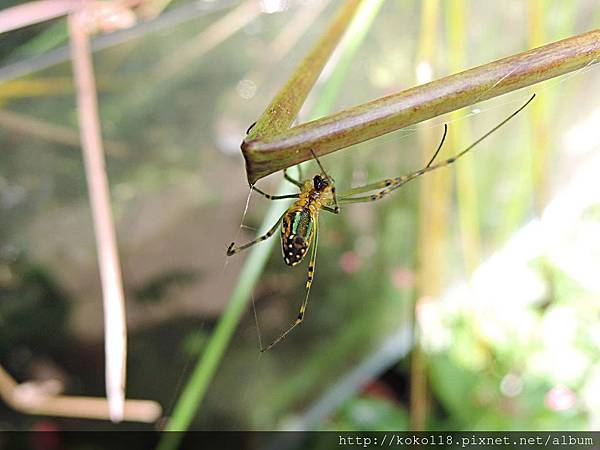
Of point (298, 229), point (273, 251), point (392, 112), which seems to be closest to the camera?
point (392, 112)

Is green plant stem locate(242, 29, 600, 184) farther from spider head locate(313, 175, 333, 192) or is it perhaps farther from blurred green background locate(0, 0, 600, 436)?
blurred green background locate(0, 0, 600, 436)

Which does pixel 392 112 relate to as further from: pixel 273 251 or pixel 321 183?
pixel 273 251

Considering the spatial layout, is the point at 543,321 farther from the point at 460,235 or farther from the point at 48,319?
the point at 48,319

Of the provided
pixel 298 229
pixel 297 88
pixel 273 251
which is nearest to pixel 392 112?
pixel 297 88

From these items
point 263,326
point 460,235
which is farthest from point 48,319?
point 460,235

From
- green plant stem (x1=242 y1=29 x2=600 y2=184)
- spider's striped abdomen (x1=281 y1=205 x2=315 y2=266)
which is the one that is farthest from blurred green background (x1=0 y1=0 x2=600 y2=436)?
green plant stem (x1=242 y1=29 x2=600 y2=184)

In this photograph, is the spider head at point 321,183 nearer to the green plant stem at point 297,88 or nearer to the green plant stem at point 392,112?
the green plant stem at point 297,88

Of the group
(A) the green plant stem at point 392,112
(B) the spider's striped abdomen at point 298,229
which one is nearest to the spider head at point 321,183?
(B) the spider's striped abdomen at point 298,229
